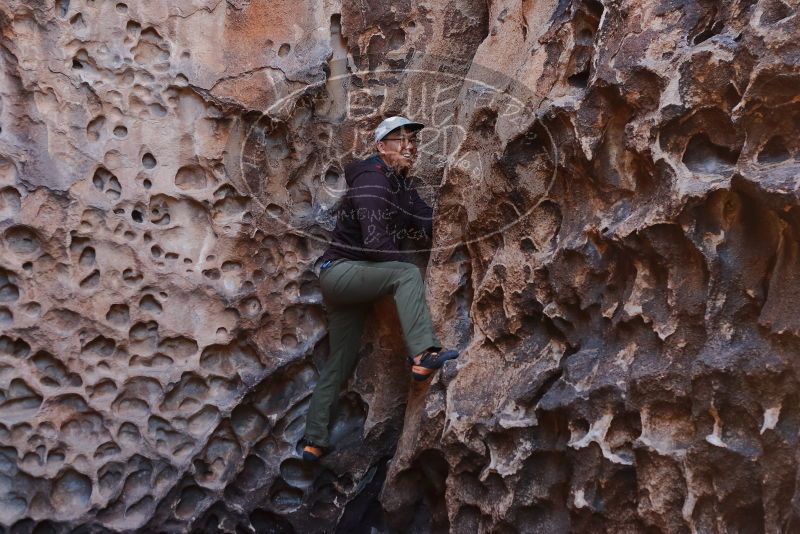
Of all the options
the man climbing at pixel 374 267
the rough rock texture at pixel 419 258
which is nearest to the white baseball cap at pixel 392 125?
the man climbing at pixel 374 267

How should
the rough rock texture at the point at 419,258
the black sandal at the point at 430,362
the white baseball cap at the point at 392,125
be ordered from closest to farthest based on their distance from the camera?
1. the rough rock texture at the point at 419,258
2. the black sandal at the point at 430,362
3. the white baseball cap at the point at 392,125

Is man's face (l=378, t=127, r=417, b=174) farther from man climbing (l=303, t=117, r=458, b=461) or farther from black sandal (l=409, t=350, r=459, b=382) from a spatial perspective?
black sandal (l=409, t=350, r=459, b=382)

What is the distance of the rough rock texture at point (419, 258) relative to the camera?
263cm

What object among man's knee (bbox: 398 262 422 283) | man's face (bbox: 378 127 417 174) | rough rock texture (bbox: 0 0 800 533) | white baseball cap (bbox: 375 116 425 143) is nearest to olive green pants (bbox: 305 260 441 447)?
man's knee (bbox: 398 262 422 283)

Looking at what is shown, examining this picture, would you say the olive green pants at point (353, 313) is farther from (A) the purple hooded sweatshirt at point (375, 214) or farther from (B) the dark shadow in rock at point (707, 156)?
(B) the dark shadow in rock at point (707, 156)

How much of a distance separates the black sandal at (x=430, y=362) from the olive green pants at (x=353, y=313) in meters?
0.04

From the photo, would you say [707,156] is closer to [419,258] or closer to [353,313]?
[419,258]

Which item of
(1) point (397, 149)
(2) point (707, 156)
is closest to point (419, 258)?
(1) point (397, 149)

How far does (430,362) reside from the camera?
351cm

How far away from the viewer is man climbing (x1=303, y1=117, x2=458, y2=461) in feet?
11.5

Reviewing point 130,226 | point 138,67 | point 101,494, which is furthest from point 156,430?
point 138,67

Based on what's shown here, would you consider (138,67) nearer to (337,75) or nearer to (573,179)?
(337,75)

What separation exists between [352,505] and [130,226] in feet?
4.87

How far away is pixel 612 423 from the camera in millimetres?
2879
